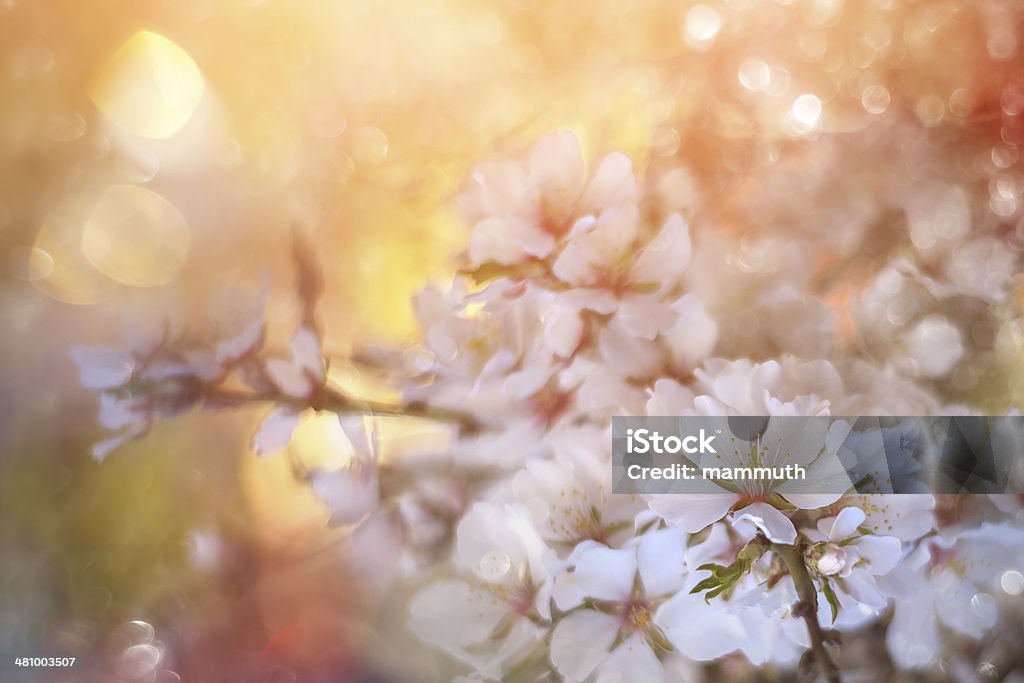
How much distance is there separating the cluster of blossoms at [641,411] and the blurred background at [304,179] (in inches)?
1.1

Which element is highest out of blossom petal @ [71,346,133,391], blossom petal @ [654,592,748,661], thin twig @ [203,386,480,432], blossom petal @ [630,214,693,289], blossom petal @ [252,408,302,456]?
blossom petal @ [630,214,693,289]

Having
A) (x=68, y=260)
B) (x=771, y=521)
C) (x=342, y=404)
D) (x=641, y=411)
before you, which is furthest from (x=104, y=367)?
(x=771, y=521)

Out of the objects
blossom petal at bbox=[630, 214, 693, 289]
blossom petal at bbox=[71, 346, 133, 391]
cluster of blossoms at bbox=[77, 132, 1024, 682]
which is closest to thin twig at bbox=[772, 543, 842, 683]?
cluster of blossoms at bbox=[77, 132, 1024, 682]

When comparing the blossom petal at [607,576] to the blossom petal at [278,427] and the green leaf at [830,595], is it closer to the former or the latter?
the green leaf at [830,595]

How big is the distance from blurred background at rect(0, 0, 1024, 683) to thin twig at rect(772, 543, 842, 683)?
0.21 m

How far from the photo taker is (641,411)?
22.6 inches

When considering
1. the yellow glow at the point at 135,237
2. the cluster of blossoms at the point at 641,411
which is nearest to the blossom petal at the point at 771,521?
the cluster of blossoms at the point at 641,411

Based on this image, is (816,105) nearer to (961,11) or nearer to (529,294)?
(961,11)

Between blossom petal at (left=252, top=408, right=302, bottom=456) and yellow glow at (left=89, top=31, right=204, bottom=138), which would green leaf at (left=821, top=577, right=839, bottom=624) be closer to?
blossom petal at (left=252, top=408, right=302, bottom=456)

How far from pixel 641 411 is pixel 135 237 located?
1.56 feet

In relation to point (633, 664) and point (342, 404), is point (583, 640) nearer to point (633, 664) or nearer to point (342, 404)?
point (633, 664)

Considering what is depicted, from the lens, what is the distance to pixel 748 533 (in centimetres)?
54

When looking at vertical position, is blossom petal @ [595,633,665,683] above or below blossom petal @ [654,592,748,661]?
below

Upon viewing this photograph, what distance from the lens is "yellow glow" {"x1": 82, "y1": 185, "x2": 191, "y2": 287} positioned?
629mm
